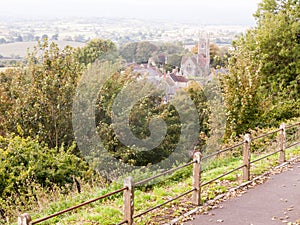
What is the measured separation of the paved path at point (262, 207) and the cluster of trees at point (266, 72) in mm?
7365

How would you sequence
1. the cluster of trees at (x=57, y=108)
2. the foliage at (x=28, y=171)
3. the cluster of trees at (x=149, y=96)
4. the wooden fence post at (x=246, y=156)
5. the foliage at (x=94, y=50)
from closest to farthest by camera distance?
the wooden fence post at (x=246, y=156) < the foliage at (x=28, y=171) < the cluster of trees at (x=149, y=96) < the cluster of trees at (x=57, y=108) < the foliage at (x=94, y=50)

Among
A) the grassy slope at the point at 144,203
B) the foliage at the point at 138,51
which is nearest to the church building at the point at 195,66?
A: the foliage at the point at 138,51

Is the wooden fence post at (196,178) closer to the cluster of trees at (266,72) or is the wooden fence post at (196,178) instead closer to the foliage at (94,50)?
the cluster of trees at (266,72)

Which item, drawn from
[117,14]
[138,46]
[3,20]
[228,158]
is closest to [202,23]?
[117,14]

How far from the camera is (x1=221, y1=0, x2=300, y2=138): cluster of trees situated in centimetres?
1814

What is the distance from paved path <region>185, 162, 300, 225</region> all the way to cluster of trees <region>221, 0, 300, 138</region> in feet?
24.2

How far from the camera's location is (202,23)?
55844 mm

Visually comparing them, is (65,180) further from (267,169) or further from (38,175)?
(267,169)

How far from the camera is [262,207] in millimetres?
8656

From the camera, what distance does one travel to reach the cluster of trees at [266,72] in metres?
18.1

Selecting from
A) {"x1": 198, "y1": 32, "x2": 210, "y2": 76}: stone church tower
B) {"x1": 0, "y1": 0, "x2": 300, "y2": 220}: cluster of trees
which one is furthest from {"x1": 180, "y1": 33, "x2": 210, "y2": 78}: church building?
{"x1": 0, "y1": 0, "x2": 300, "y2": 220}: cluster of trees

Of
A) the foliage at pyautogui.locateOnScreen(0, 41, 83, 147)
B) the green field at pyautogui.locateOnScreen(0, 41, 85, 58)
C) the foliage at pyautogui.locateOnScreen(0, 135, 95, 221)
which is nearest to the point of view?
the foliage at pyautogui.locateOnScreen(0, 135, 95, 221)

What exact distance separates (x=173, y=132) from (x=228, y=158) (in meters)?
11.5

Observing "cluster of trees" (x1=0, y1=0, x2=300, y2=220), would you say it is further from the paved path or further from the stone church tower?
the stone church tower
